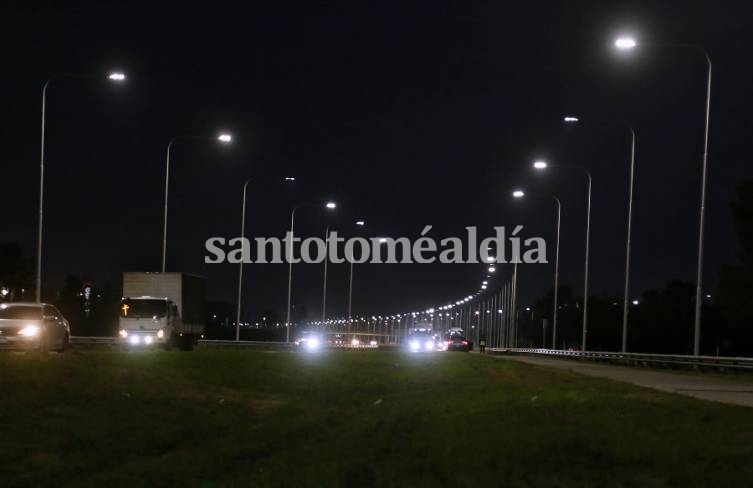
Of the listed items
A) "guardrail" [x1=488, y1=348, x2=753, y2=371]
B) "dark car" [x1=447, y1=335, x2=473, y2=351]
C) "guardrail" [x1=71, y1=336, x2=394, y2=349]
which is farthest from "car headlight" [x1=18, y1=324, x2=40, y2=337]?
"dark car" [x1=447, y1=335, x2=473, y2=351]

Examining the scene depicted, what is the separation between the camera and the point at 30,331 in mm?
36719

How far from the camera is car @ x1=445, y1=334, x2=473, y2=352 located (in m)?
87.6

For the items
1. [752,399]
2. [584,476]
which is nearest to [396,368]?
[752,399]

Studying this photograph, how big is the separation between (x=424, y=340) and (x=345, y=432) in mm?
82368

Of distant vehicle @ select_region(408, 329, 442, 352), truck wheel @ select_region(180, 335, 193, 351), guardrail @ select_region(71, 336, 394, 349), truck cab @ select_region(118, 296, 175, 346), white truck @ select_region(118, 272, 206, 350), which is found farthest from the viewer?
distant vehicle @ select_region(408, 329, 442, 352)

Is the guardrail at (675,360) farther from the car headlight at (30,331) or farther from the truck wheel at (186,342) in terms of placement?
the car headlight at (30,331)

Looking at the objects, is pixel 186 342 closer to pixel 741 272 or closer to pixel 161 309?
pixel 161 309

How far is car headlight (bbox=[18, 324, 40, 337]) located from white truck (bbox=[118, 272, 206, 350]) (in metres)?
14.2

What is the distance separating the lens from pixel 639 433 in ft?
47.8

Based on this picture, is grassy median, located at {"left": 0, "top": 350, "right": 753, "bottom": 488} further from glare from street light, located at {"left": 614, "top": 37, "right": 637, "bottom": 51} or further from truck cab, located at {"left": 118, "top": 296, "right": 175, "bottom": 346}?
truck cab, located at {"left": 118, "top": 296, "right": 175, "bottom": 346}

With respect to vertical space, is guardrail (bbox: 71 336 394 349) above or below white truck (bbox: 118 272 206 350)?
below

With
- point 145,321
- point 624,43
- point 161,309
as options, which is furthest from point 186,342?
point 624,43

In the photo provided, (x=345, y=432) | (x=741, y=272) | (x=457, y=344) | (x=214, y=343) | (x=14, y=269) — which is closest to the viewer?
(x=345, y=432)

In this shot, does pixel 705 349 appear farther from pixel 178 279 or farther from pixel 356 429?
pixel 356 429
